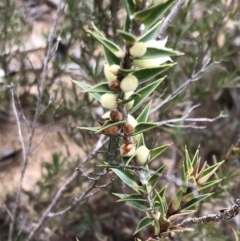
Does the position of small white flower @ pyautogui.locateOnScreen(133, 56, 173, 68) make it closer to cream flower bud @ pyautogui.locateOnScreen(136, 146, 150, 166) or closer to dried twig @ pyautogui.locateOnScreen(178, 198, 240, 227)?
cream flower bud @ pyautogui.locateOnScreen(136, 146, 150, 166)

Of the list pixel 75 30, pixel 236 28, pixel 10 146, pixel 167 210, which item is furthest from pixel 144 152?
pixel 10 146

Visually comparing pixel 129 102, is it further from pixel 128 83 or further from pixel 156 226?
pixel 156 226

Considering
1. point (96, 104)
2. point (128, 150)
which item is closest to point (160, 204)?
point (128, 150)

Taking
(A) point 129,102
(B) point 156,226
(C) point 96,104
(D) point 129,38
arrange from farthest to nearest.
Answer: (C) point 96,104 < (B) point 156,226 < (A) point 129,102 < (D) point 129,38

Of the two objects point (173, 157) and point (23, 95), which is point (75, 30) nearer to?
point (23, 95)

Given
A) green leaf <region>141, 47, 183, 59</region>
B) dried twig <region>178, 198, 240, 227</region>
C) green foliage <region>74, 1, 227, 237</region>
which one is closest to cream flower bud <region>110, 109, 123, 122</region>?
green foliage <region>74, 1, 227, 237</region>

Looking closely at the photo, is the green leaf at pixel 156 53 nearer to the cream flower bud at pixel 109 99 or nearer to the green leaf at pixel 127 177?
the cream flower bud at pixel 109 99
